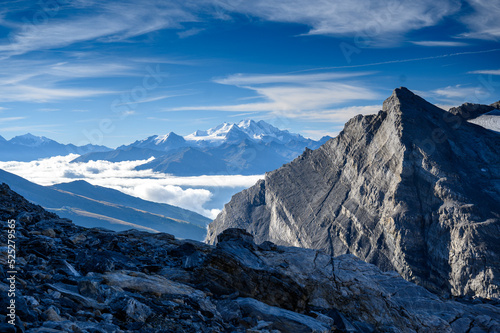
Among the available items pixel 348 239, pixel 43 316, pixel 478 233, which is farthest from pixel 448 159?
pixel 43 316

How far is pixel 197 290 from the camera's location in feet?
70.5

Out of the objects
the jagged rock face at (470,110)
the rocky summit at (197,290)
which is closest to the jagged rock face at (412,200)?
the jagged rock face at (470,110)

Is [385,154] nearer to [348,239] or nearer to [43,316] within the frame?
[348,239]

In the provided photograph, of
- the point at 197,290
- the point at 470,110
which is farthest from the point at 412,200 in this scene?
the point at 197,290

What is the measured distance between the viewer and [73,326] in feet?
41.7

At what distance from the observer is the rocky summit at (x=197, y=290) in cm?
1531

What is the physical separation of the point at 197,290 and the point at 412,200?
124808 mm

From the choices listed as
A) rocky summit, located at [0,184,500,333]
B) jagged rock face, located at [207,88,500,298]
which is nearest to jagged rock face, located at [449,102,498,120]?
jagged rock face, located at [207,88,500,298]

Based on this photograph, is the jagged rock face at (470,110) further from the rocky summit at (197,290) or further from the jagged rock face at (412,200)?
the rocky summit at (197,290)

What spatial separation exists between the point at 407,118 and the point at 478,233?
2062 inches

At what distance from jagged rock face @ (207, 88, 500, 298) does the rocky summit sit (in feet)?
287

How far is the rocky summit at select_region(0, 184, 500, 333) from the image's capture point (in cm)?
1531

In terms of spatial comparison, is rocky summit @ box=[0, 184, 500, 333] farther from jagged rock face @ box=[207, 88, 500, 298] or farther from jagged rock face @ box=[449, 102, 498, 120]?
jagged rock face @ box=[449, 102, 498, 120]

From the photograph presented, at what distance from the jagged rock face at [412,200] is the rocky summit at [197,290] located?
87599 millimetres
